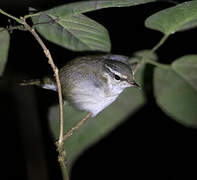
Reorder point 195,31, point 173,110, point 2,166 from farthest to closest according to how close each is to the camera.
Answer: point 2,166 < point 195,31 < point 173,110

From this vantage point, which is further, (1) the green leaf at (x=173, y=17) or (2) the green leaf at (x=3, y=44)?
(2) the green leaf at (x=3, y=44)

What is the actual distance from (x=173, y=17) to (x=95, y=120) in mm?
810

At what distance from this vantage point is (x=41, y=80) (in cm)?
206

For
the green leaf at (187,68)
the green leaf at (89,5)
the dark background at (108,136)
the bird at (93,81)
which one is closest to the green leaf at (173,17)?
the green leaf at (187,68)

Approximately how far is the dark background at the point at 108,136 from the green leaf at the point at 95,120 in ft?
0.43

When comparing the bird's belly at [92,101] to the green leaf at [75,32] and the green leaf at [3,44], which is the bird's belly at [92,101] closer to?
the green leaf at [75,32]

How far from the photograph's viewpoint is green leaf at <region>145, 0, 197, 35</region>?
136 centimetres

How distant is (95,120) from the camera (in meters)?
1.97

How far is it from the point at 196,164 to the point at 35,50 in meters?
1.84

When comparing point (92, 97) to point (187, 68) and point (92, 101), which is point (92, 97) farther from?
point (187, 68)

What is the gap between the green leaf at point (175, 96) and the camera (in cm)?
179

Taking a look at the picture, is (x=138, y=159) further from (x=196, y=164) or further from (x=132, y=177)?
(x=196, y=164)

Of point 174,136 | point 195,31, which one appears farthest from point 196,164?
point 195,31

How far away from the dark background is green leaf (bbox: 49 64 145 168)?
0.13 metres
